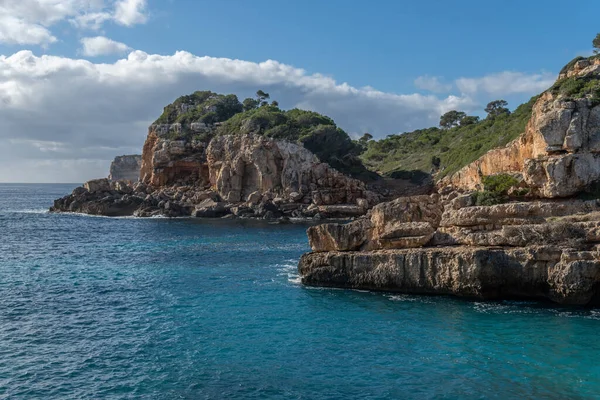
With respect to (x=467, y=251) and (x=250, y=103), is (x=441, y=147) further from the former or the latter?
(x=467, y=251)

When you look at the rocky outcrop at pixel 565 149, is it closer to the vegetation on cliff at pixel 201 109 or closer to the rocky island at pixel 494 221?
the rocky island at pixel 494 221

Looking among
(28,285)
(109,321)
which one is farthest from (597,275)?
(28,285)

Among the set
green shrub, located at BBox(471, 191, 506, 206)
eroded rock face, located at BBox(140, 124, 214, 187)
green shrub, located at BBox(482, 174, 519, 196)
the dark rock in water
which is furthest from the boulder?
green shrub, located at BBox(471, 191, 506, 206)

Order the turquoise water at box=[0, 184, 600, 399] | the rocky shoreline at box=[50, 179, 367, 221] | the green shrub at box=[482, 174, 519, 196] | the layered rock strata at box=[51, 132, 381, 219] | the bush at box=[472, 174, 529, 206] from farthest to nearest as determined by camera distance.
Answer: the layered rock strata at box=[51, 132, 381, 219] < the rocky shoreline at box=[50, 179, 367, 221] < the green shrub at box=[482, 174, 519, 196] < the bush at box=[472, 174, 529, 206] < the turquoise water at box=[0, 184, 600, 399]

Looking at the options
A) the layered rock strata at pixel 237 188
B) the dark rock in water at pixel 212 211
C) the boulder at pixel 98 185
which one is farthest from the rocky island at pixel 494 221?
the boulder at pixel 98 185

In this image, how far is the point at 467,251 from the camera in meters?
27.1

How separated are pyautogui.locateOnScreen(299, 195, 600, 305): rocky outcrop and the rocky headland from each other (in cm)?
5

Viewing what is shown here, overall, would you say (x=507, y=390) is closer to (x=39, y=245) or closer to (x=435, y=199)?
(x=435, y=199)

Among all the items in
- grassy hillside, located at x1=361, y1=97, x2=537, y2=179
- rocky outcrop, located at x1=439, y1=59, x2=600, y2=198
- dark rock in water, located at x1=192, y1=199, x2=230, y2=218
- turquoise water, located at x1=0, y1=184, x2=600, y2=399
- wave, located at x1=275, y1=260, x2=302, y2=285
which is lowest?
turquoise water, located at x1=0, y1=184, x2=600, y2=399

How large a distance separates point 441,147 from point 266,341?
348 feet

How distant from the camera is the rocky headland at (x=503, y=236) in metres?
25.9

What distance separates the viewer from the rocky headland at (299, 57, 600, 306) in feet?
85.0

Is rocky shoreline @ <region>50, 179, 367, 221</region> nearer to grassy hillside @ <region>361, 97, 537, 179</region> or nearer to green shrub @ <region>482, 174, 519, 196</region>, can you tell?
grassy hillside @ <region>361, 97, 537, 179</region>

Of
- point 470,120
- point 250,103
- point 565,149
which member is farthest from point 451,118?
point 565,149
